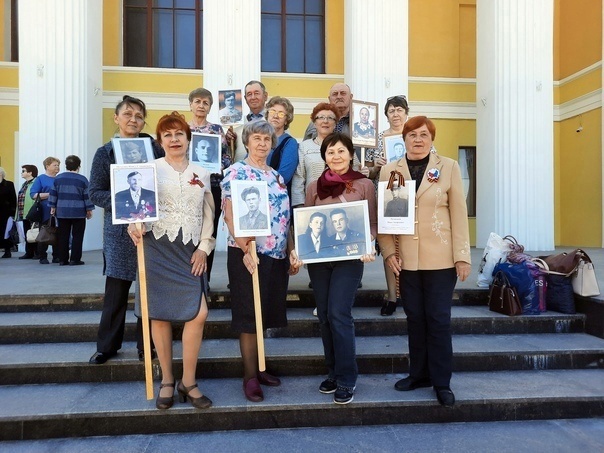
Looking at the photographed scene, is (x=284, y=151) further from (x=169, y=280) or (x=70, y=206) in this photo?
(x=70, y=206)

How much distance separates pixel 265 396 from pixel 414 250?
1651mm

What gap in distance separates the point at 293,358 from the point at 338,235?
1377 mm

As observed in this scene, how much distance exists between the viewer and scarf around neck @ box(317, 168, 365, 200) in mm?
3301

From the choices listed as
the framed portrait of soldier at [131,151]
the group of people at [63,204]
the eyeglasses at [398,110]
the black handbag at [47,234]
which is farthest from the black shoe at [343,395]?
the black handbag at [47,234]

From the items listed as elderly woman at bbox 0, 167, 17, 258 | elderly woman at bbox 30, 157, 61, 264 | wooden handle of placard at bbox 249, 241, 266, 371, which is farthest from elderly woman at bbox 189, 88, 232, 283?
elderly woman at bbox 0, 167, 17, 258

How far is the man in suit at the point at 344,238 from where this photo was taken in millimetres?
3166

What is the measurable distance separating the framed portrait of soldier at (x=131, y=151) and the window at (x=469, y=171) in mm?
11431

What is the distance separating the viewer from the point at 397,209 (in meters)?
3.28

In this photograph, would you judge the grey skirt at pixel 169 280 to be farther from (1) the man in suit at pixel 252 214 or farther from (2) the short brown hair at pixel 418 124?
(2) the short brown hair at pixel 418 124

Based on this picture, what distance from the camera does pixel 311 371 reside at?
3.92m

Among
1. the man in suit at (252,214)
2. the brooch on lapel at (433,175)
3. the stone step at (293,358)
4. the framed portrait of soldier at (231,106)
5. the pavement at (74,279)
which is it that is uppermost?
the framed portrait of soldier at (231,106)

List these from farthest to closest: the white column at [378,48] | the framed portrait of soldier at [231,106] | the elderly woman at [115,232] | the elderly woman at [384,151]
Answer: the white column at [378,48], the framed portrait of soldier at [231,106], the elderly woman at [384,151], the elderly woman at [115,232]

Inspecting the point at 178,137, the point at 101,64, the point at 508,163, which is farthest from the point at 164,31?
the point at 178,137

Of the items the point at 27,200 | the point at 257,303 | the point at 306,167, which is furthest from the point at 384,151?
the point at 27,200
